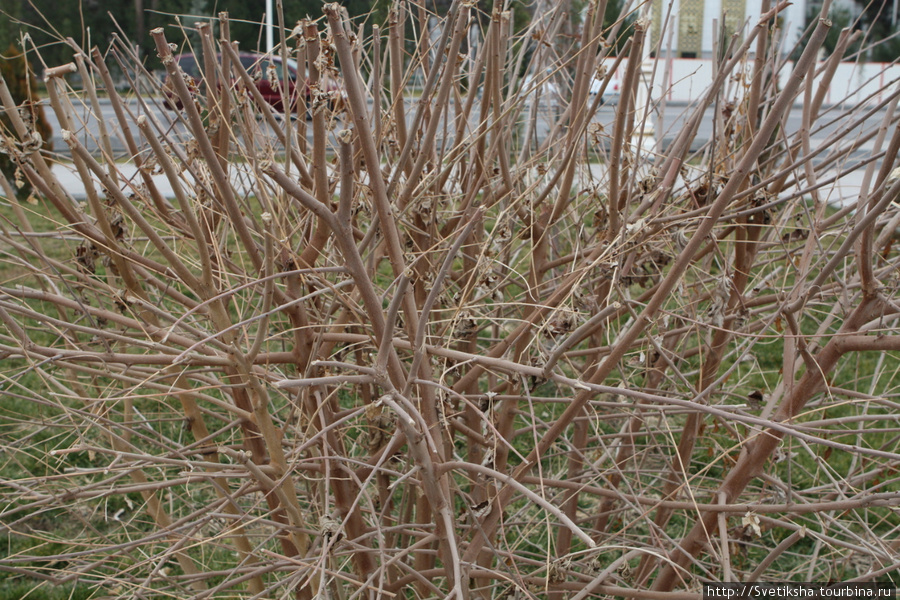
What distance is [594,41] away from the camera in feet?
5.35

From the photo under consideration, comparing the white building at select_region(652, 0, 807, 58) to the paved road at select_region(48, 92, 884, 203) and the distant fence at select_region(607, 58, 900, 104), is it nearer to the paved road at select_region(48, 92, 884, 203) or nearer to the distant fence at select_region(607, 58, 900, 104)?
the distant fence at select_region(607, 58, 900, 104)

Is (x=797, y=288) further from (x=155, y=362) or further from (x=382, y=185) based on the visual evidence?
(x=155, y=362)

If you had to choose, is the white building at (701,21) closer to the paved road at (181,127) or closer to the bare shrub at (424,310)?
the bare shrub at (424,310)

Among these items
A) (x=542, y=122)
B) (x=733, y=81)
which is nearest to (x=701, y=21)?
(x=542, y=122)

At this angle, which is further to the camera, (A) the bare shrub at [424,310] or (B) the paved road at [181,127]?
(B) the paved road at [181,127]

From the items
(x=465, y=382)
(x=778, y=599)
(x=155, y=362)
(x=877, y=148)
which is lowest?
(x=778, y=599)

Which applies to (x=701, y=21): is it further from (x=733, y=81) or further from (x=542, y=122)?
(x=733, y=81)

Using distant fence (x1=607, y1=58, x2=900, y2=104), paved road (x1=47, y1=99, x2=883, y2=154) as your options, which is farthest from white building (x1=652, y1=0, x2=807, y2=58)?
paved road (x1=47, y1=99, x2=883, y2=154)

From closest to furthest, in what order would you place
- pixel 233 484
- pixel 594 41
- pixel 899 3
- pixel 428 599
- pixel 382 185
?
pixel 382 185 → pixel 594 41 → pixel 428 599 → pixel 233 484 → pixel 899 3

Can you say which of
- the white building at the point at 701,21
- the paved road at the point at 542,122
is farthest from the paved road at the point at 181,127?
the white building at the point at 701,21

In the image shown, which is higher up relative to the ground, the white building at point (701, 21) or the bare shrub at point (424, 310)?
the white building at point (701, 21)

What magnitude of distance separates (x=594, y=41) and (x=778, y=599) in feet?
4.69

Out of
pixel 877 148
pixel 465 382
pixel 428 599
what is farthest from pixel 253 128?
pixel 877 148

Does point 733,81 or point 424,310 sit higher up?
point 733,81
